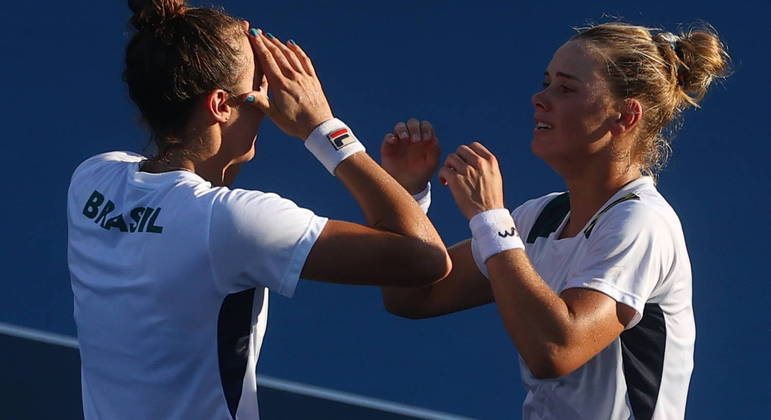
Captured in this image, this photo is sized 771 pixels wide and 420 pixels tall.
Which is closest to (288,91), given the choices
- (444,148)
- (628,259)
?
(628,259)

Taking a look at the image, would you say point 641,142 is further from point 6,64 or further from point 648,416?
point 6,64

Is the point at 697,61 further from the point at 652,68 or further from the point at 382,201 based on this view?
the point at 382,201

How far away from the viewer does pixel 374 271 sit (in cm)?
184

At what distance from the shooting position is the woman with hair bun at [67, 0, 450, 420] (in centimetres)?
180

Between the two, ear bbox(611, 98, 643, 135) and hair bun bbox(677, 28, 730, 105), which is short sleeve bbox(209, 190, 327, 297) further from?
hair bun bbox(677, 28, 730, 105)

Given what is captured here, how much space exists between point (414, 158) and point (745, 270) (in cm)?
163

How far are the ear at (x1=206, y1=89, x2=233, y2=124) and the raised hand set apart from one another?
0.50 metres

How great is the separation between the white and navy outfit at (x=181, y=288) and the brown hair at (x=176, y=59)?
137 mm

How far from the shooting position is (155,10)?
198 centimetres

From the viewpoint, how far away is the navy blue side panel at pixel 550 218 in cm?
233

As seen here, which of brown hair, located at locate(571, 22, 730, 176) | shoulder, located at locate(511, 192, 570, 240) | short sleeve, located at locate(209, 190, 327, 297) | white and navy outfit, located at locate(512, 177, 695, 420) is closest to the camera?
short sleeve, located at locate(209, 190, 327, 297)

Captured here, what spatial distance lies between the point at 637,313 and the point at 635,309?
0.05 ft

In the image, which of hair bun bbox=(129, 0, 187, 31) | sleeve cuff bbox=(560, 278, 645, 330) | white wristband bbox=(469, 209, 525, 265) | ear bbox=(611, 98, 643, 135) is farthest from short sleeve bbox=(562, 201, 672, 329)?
hair bun bbox=(129, 0, 187, 31)

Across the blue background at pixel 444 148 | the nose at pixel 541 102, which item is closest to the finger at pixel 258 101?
the nose at pixel 541 102
